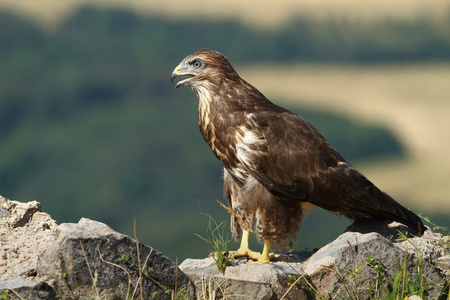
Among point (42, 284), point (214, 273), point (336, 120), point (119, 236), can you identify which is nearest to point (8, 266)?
point (42, 284)

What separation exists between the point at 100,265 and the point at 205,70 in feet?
8.69

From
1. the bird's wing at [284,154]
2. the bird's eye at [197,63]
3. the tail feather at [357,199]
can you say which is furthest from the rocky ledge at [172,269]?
the bird's eye at [197,63]

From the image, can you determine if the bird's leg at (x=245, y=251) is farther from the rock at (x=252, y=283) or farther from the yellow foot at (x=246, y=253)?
the rock at (x=252, y=283)

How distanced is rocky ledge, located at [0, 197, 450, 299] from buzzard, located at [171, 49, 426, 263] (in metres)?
Result: 0.41

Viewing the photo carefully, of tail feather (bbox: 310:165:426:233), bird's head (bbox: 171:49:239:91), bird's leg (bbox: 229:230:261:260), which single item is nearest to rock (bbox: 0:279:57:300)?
bird's leg (bbox: 229:230:261:260)

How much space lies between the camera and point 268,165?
6527 millimetres

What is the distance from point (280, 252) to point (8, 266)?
2.99 m

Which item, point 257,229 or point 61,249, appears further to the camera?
point 257,229

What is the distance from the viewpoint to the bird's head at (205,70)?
6809 mm

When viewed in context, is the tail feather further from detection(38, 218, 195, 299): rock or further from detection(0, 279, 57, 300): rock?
detection(0, 279, 57, 300): rock

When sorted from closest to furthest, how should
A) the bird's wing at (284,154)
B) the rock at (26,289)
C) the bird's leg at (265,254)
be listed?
the rock at (26,289) → the bird's wing at (284,154) → the bird's leg at (265,254)

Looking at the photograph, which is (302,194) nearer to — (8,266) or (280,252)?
(280,252)

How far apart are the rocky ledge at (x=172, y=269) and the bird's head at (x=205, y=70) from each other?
71.1 inches

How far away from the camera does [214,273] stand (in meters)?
5.96
